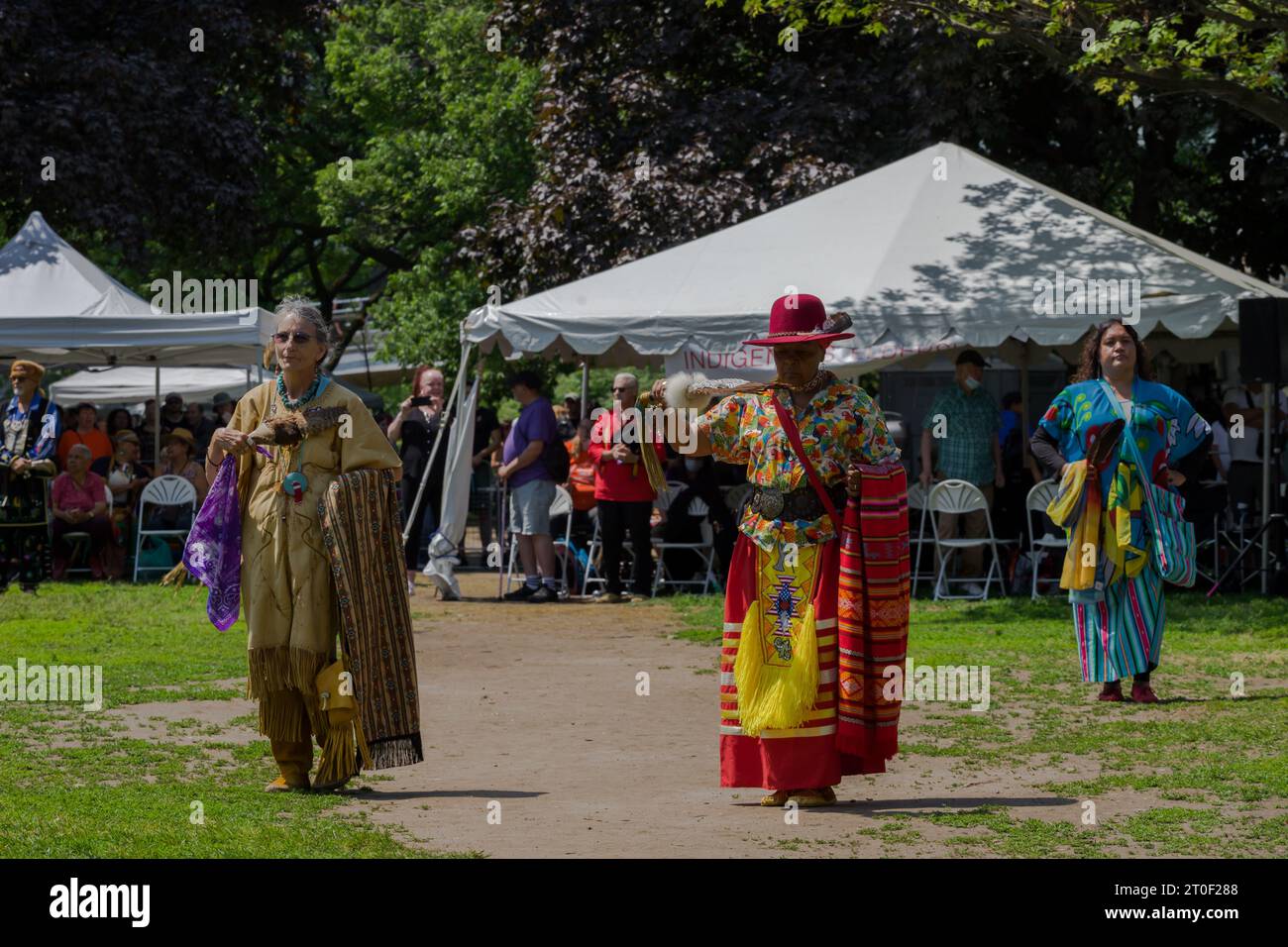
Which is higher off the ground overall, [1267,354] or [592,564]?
[1267,354]

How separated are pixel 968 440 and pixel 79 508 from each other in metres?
8.24

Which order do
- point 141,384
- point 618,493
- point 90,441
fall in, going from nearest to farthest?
point 618,493
point 90,441
point 141,384

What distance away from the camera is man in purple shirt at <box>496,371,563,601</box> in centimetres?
1658

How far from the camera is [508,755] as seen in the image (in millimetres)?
9000

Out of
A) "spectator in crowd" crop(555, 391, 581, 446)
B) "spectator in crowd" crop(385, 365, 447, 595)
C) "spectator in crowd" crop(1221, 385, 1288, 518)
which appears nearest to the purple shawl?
"spectator in crowd" crop(385, 365, 447, 595)

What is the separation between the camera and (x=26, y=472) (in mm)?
16297

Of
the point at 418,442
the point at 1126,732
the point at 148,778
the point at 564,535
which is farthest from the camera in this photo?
the point at 564,535

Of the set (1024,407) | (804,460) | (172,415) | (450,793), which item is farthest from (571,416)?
(804,460)

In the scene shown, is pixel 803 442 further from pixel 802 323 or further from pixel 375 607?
pixel 375 607

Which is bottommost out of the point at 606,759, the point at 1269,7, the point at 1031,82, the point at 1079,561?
the point at 606,759

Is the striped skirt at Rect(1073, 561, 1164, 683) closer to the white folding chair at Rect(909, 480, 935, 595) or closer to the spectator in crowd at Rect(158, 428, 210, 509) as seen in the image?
the white folding chair at Rect(909, 480, 935, 595)

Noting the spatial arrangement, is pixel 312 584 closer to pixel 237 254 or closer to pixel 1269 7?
pixel 1269 7

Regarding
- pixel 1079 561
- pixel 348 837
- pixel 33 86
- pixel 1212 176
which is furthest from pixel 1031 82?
pixel 348 837

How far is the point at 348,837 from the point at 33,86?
2135 centimetres
